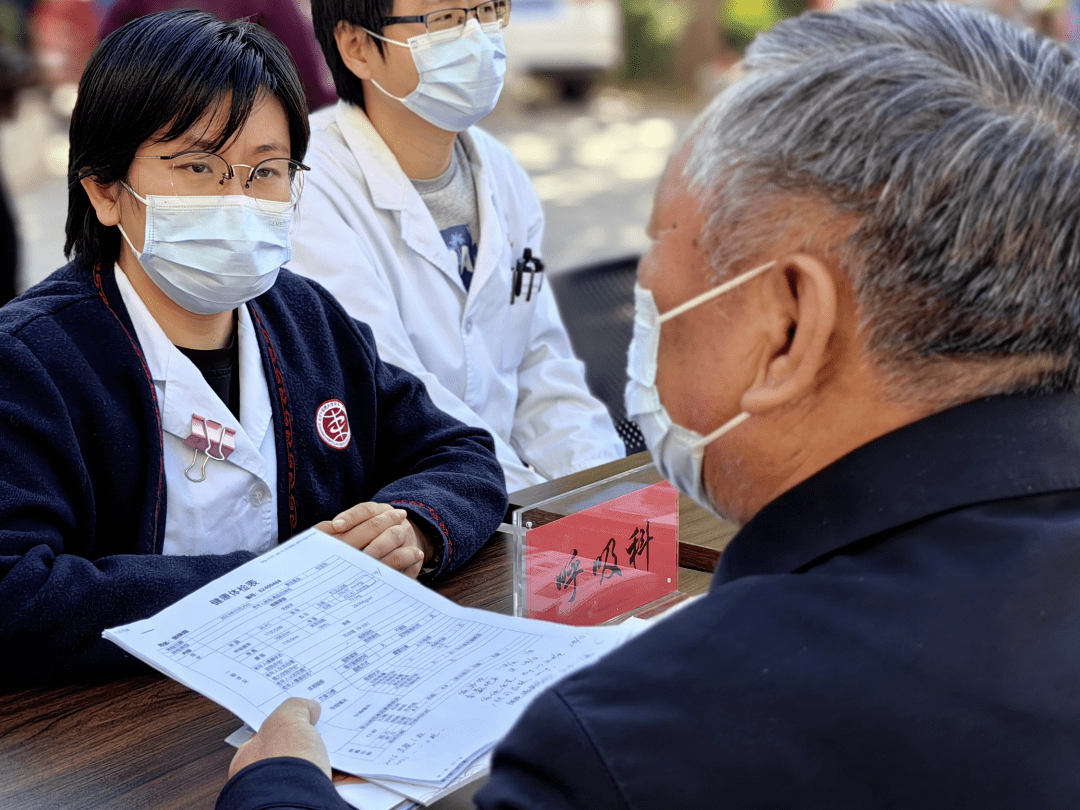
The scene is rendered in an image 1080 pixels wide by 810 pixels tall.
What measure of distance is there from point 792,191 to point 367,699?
0.73 metres

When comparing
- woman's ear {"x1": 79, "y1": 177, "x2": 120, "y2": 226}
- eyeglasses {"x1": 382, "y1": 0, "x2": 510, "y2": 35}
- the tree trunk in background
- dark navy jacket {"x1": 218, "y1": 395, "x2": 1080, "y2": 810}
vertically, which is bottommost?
the tree trunk in background

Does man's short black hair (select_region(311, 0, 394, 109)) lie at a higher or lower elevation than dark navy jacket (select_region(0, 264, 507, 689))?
higher

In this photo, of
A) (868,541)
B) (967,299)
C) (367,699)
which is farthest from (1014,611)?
(367,699)

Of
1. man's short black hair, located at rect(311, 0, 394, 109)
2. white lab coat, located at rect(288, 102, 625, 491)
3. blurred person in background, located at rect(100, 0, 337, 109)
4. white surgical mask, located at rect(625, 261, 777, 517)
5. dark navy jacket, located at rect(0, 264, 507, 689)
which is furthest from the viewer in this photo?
blurred person in background, located at rect(100, 0, 337, 109)

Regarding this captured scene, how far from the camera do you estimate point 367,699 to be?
1259mm

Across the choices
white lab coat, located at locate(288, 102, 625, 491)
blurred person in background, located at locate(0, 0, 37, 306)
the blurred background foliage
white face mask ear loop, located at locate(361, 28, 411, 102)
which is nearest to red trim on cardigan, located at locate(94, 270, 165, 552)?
white lab coat, located at locate(288, 102, 625, 491)

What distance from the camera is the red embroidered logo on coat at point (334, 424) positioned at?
1.88 meters

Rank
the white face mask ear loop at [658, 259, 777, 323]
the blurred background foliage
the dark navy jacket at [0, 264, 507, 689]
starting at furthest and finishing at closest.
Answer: the blurred background foliage < the dark navy jacket at [0, 264, 507, 689] < the white face mask ear loop at [658, 259, 777, 323]

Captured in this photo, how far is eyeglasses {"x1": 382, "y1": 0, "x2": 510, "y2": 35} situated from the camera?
263 cm

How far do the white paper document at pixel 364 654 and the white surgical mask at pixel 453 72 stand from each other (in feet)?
4.78

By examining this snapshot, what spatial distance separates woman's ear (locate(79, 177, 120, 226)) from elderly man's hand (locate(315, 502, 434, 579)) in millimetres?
570

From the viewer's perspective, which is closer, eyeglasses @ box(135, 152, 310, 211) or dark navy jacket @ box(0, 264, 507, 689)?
dark navy jacket @ box(0, 264, 507, 689)

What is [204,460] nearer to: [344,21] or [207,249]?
[207,249]

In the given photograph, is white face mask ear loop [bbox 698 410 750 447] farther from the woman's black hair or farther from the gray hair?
the woman's black hair
